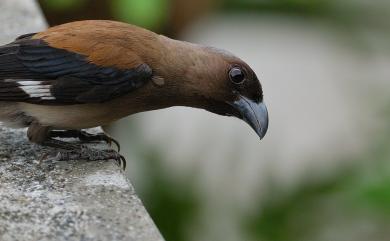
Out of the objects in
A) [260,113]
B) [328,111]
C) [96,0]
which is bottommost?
[328,111]

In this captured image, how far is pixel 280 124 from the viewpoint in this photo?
7.55 m

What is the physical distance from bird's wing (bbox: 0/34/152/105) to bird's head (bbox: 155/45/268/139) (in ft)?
0.75

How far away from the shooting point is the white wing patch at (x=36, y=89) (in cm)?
362

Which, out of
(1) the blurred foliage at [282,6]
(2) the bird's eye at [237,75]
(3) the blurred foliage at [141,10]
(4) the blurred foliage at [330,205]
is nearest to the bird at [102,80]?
(2) the bird's eye at [237,75]

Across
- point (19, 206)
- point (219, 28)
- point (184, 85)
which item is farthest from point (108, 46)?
point (219, 28)

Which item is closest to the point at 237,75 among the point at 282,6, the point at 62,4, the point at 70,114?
the point at 70,114

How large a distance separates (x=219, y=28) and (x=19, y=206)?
473 centimetres

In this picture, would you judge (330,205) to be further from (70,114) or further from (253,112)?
(70,114)

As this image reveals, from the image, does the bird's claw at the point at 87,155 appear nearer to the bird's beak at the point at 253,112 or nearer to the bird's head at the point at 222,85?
the bird's head at the point at 222,85

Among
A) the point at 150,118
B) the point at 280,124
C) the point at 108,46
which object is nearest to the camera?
the point at 108,46

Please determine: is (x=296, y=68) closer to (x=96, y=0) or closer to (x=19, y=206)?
(x=96, y=0)

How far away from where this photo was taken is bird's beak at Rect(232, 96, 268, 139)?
377 centimetres

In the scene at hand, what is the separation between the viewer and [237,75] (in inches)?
148

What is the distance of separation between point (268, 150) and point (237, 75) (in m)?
1.73
